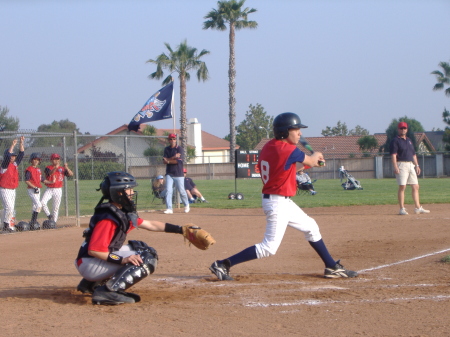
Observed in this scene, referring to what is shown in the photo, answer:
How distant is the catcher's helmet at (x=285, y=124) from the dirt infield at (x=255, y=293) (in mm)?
1601

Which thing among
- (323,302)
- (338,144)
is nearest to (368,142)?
(338,144)

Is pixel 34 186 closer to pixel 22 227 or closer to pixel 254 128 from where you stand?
pixel 22 227

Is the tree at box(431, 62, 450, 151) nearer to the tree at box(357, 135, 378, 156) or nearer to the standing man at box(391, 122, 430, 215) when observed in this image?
the tree at box(357, 135, 378, 156)

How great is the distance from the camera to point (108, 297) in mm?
4895

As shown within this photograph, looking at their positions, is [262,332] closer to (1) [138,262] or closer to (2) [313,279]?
(1) [138,262]

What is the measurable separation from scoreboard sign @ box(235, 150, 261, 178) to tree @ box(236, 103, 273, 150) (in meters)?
53.8

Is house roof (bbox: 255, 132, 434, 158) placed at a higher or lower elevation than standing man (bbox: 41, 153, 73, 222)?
higher

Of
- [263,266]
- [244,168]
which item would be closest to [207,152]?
[244,168]

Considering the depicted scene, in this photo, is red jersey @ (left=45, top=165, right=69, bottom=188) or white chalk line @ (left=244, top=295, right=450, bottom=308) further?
red jersey @ (left=45, top=165, right=69, bottom=188)

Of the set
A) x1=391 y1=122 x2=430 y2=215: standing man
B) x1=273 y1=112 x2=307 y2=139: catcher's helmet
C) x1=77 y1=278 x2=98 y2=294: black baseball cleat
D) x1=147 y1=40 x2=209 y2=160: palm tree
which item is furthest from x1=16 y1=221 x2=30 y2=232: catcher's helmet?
x1=147 y1=40 x2=209 y2=160: palm tree

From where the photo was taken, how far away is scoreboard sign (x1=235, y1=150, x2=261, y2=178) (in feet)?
56.3

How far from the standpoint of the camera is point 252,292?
5.32 m

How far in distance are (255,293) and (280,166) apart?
4.33ft

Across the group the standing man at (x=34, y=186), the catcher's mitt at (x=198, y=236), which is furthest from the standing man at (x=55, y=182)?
the catcher's mitt at (x=198, y=236)
